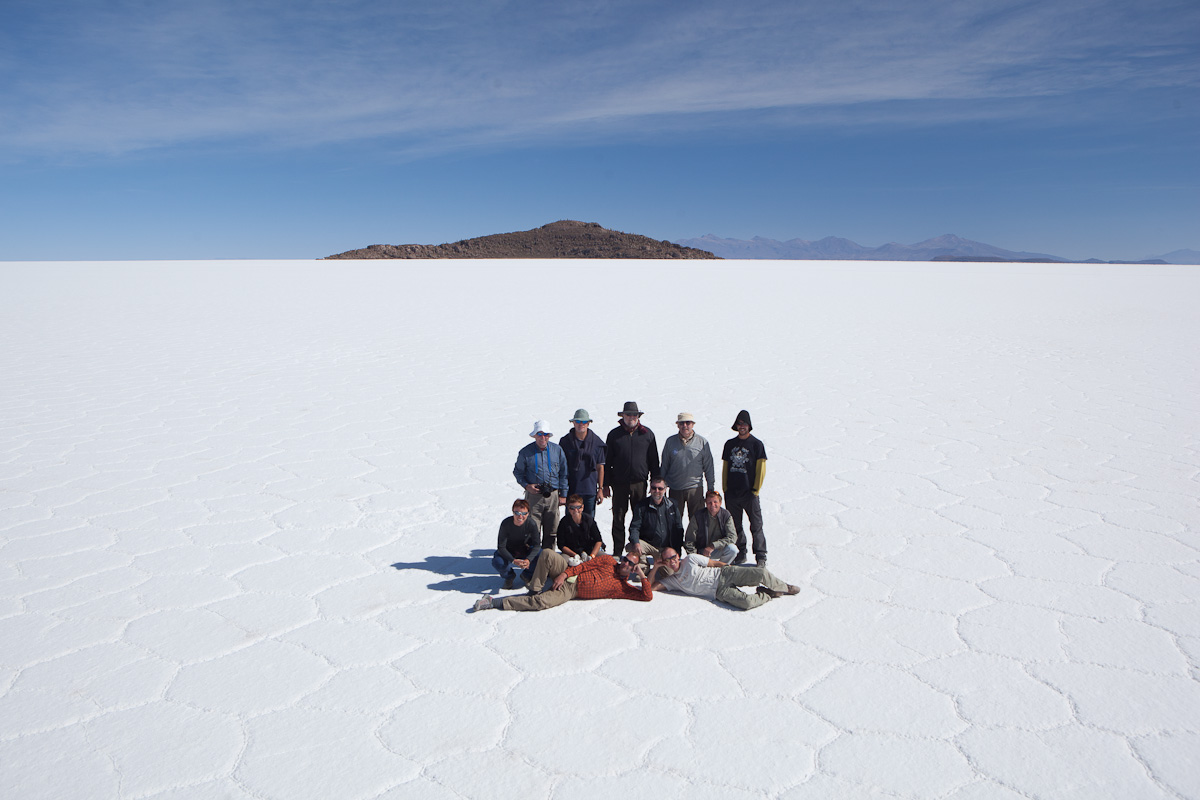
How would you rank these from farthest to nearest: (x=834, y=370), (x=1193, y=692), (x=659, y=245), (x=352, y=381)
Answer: (x=659, y=245) < (x=834, y=370) < (x=352, y=381) < (x=1193, y=692)

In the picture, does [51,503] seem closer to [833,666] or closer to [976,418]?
[833,666]

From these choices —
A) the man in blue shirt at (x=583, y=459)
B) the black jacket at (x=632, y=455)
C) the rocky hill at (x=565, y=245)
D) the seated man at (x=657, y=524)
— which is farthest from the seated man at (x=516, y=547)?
the rocky hill at (x=565, y=245)

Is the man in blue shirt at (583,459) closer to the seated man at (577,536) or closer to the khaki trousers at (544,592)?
the seated man at (577,536)

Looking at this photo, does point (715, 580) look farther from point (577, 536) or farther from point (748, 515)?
point (577, 536)

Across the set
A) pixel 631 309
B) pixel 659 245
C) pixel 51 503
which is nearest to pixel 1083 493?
pixel 51 503

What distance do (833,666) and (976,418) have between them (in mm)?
6140

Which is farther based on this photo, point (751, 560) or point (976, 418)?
point (976, 418)

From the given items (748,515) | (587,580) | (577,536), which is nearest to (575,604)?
(587,580)

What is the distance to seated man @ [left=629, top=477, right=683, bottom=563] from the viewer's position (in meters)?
4.69

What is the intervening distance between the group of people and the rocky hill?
3444 inches

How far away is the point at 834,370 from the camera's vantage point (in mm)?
12156

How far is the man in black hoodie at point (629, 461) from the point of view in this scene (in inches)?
196

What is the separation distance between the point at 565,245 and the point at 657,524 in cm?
11112

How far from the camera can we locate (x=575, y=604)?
171 inches
